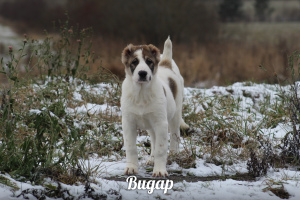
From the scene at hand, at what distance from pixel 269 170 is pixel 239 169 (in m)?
0.34

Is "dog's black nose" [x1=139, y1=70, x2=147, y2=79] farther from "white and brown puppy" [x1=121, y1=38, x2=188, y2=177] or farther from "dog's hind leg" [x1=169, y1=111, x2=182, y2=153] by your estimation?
"dog's hind leg" [x1=169, y1=111, x2=182, y2=153]

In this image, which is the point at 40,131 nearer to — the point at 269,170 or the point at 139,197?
the point at 139,197

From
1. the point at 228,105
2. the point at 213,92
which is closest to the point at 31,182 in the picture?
the point at 228,105

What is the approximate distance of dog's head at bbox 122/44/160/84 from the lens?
172 inches

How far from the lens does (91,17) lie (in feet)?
49.1

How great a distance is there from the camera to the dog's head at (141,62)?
4.36 m

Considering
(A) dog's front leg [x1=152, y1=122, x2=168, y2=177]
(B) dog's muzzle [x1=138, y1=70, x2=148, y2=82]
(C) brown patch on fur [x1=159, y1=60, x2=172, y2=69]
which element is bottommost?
(A) dog's front leg [x1=152, y1=122, x2=168, y2=177]

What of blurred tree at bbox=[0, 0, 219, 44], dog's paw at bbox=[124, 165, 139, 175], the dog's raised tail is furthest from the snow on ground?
blurred tree at bbox=[0, 0, 219, 44]

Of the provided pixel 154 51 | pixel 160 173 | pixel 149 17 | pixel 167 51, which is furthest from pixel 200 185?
pixel 149 17

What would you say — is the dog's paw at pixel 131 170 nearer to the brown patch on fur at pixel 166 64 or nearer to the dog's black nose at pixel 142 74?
the dog's black nose at pixel 142 74

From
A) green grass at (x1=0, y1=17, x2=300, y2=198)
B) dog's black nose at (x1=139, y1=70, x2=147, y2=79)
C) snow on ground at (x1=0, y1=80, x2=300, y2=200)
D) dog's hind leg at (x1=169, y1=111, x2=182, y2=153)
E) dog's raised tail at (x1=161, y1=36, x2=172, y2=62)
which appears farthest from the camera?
dog's raised tail at (x1=161, y1=36, x2=172, y2=62)

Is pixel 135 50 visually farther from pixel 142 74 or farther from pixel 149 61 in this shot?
pixel 142 74

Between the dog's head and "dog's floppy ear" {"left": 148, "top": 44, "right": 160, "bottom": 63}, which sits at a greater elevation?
"dog's floppy ear" {"left": 148, "top": 44, "right": 160, "bottom": 63}

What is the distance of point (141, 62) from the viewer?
4.45 meters
